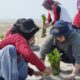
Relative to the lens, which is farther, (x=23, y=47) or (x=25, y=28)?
(x=25, y=28)

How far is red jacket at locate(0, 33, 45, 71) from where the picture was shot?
18.2ft

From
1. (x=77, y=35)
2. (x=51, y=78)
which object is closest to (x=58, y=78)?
(x=51, y=78)

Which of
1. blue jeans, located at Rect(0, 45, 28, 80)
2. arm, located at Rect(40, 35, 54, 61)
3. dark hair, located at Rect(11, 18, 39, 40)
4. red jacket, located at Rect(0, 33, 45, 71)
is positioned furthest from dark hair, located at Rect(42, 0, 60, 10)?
blue jeans, located at Rect(0, 45, 28, 80)

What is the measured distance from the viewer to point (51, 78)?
722 centimetres

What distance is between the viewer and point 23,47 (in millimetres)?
5539

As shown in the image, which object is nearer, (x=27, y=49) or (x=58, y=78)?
(x=27, y=49)

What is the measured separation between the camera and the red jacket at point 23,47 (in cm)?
554

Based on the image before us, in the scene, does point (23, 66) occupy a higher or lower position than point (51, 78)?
higher

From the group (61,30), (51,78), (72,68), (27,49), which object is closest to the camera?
(27,49)

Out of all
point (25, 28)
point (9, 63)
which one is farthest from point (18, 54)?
point (25, 28)

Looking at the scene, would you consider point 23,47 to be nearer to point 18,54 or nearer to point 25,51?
point 25,51

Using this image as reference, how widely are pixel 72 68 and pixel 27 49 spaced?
233cm

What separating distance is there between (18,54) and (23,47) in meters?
0.22

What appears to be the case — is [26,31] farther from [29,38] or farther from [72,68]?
[72,68]
